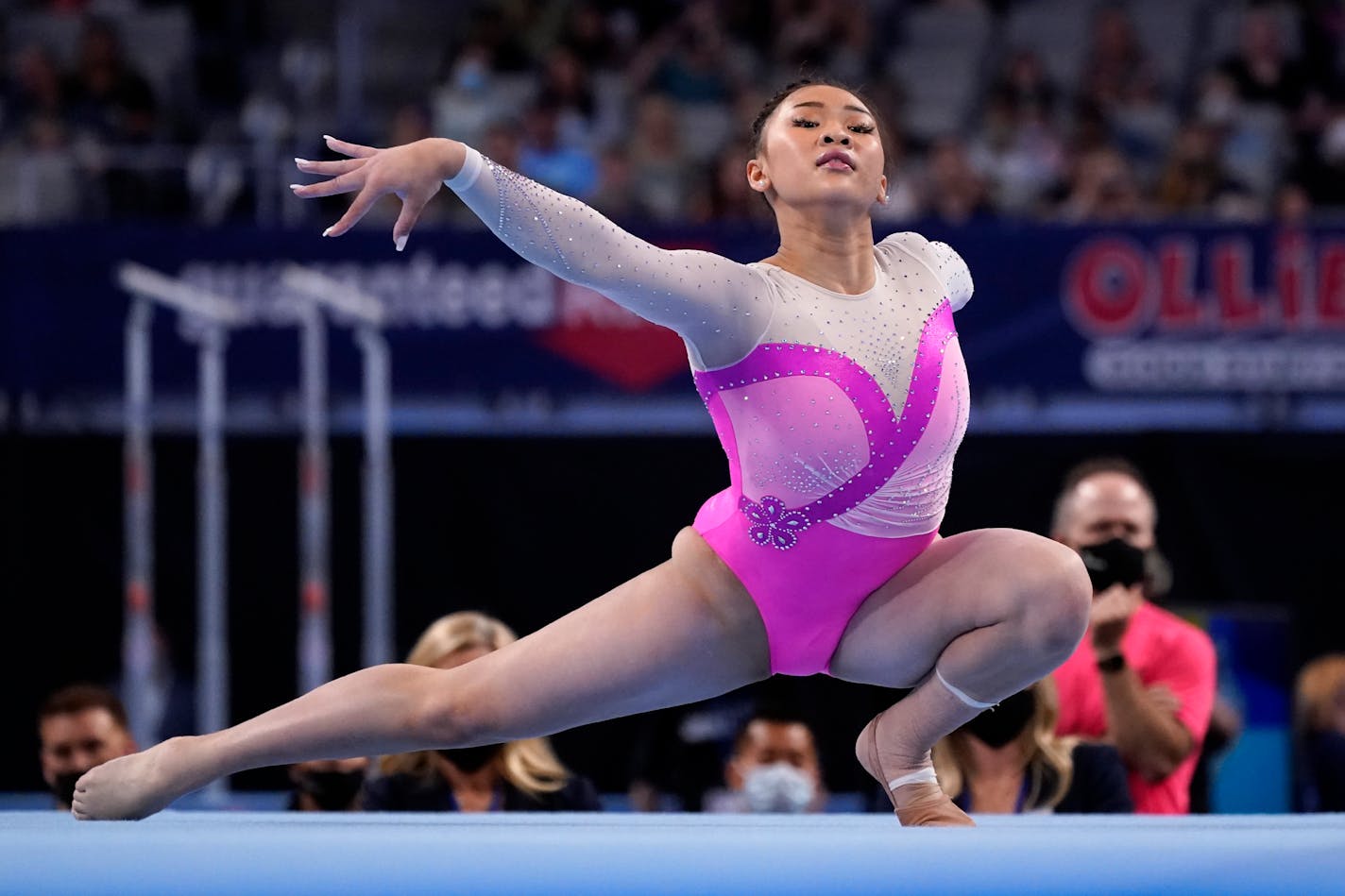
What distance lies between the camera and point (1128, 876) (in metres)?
2.16

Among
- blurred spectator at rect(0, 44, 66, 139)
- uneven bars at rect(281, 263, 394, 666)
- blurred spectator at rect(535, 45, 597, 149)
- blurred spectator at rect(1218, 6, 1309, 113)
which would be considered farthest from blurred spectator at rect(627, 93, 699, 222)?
blurred spectator at rect(1218, 6, 1309, 113)

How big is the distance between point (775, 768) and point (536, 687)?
1.67 metres

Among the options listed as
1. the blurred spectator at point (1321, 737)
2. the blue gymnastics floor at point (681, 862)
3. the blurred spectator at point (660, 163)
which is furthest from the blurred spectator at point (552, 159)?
the blue gymnastics floor at point (681, 862)

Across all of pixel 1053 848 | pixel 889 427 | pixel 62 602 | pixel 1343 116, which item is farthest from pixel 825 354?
pixel 1343 116

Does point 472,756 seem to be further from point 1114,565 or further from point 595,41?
point 595,41

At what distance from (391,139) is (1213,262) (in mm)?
3968

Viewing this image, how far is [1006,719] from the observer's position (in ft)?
11.4

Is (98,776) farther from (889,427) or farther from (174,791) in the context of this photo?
(889,427)

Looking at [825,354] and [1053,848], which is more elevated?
[825,354]

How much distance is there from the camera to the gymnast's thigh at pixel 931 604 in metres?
2.63

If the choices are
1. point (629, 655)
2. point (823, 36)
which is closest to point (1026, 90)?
point (823, 36)

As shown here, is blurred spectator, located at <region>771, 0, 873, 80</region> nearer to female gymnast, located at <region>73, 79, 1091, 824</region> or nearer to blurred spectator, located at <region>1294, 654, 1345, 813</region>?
blurred spectator, located at <region>1294, 654, 1345, 813</region>

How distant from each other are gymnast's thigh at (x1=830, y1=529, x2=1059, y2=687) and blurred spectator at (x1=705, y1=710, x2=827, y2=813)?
1446mm

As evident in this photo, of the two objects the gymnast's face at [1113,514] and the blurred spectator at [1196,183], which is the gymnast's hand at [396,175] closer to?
the gymnast's face at [1113,514]
